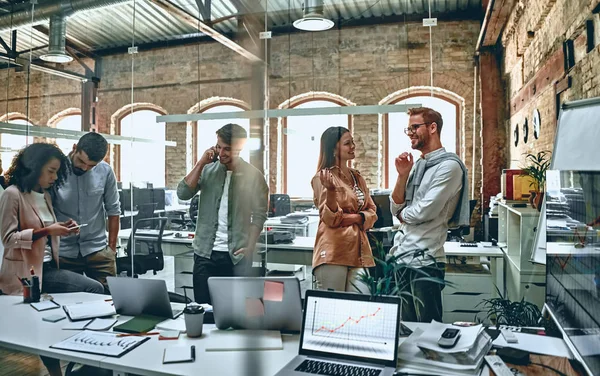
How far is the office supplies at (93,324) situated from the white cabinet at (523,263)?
7.92ft

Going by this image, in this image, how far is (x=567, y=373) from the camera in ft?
4.06

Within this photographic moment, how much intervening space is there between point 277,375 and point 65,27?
4.76 metres

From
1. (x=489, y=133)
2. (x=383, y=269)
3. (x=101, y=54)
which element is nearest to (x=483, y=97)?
Result: (x=489, y=133)

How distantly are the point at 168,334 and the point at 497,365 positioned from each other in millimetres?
1104

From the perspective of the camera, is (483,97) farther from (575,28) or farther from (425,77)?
→ (575,28)

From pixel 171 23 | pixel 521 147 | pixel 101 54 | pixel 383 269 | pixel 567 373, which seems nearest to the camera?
pixel 567 373

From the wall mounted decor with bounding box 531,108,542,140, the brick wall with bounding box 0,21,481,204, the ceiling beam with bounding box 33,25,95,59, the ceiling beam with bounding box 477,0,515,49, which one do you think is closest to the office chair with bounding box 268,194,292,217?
the brick wall with bounding box 0,21,481,204

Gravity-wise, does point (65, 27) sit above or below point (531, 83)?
above

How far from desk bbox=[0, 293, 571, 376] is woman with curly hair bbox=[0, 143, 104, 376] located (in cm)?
54

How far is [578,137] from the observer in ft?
4.50

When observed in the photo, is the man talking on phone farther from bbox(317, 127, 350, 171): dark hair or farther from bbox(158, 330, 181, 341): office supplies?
bbox(158, 330, 181, 341): office supplies

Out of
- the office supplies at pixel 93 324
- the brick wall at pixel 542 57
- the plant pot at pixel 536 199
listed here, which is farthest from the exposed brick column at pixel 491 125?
the office supplies at pixel 93 324

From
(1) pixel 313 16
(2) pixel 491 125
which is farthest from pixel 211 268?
(2) pixel 491 125

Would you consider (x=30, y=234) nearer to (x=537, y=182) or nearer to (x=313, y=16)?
(x=537, y=182)
